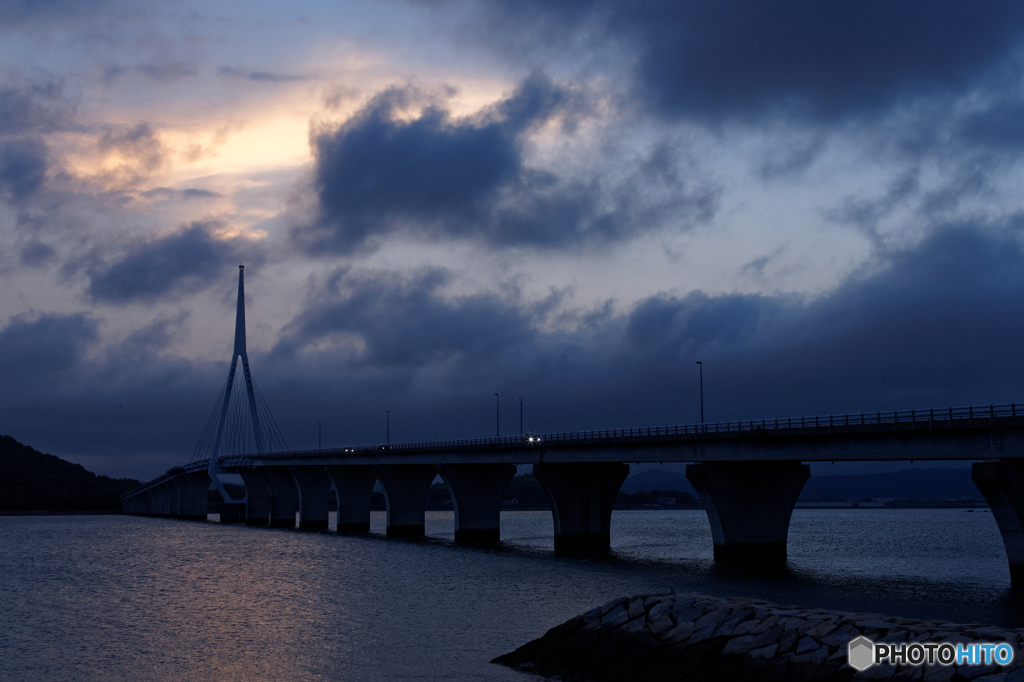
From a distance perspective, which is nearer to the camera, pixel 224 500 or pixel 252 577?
pixel 252 577

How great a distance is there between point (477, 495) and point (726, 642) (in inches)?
2882

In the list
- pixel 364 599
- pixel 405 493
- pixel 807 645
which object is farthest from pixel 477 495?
pixel 807 645

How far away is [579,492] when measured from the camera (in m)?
83.3

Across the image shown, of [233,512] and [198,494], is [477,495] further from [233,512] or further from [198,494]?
[198,494]

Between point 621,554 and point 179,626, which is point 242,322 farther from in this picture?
point 179,626

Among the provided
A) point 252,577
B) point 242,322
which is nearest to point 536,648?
point 252,577

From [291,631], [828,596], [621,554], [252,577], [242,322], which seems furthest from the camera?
[242,322]

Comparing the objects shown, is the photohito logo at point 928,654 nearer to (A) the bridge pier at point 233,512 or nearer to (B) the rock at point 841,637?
(B) the rock at point 841,637

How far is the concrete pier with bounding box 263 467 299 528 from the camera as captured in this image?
474 ft

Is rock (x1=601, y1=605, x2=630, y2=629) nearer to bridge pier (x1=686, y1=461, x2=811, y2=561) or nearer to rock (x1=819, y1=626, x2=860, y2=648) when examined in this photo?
rock (x1=819, y1=626, x2=860, y2=648)

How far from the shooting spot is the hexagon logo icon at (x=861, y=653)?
22686 mm

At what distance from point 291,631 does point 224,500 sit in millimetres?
130657

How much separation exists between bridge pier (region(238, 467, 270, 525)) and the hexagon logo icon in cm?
13848

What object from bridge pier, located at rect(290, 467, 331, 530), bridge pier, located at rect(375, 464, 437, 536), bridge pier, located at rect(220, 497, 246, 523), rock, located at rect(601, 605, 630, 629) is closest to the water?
rock, located at rect(601, 605, 630, 629)
